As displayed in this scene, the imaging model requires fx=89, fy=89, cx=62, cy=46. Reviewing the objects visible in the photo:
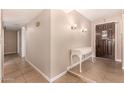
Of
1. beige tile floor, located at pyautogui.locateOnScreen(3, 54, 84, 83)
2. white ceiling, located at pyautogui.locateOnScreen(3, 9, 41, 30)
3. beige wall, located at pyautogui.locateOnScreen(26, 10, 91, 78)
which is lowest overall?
beige tile floor, located at pyautogui.locateOnScreen(3, 54, 84, 83)

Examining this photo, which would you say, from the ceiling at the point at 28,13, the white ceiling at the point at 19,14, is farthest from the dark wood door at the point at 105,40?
the white ceiling at the point at 19,14

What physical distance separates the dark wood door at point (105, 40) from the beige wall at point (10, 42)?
6.88m

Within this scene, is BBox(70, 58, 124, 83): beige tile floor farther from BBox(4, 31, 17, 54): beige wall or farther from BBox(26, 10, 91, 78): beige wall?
BBox(4, 31, 17, 54): beige wall

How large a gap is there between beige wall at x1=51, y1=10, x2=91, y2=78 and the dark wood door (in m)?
1.73

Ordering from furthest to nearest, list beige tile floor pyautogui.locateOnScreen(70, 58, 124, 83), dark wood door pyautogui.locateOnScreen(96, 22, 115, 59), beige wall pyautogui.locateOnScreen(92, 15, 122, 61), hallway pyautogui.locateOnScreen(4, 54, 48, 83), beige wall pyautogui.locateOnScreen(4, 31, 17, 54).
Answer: beige wall pyautogui.locateOnScreen(4, 31, 17, 54) → dark wood door pyautogui.locateOnScreen(96, 22, 115, 59) → beige wall pyautogui.locateOnScreen(92, 15, 122, 61) → hallway pyautogui.locateOnScreen(4, 54, 48, 83) → beige tile floor pyautogui.locateOnScreen(70, 58, 124, 83)

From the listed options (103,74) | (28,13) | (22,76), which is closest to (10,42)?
(28,13)

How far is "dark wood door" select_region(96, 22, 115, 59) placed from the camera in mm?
4242

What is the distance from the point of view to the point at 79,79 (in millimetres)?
2428

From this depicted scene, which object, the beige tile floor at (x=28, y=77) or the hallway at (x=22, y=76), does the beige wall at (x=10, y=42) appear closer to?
the hallway at (x=22, y=76)

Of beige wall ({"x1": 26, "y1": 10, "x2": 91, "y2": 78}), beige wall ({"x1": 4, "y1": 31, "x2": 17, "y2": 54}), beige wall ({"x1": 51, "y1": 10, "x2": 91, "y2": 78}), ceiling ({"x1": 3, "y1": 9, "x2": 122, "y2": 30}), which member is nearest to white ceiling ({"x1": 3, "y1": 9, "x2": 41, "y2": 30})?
ceiling ({"x1": 3, "y1": 9, "x2": 122, "y2": 30})

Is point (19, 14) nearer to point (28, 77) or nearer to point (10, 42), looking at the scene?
point (28, 77)

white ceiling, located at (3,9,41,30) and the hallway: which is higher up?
white ceiling, located at (3,9,41,30)
